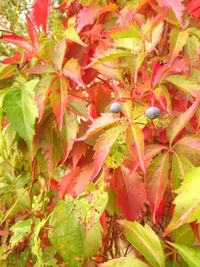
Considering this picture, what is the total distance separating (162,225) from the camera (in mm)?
1009

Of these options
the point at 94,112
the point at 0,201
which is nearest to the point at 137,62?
the point at 94,112

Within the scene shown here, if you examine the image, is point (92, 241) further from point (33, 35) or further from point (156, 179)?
point (33, 35)

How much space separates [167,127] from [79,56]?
302 millimetres

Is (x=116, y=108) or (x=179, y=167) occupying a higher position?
(x=116, y=108)

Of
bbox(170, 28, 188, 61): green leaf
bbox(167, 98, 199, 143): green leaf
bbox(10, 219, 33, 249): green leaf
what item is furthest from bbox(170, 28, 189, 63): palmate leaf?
bbox(10, 219, 33, 249): green leaf

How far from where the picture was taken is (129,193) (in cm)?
84

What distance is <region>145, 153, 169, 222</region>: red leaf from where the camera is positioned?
2.49 ft

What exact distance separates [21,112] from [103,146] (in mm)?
243

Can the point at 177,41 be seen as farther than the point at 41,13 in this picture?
No

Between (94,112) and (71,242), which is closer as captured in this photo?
(71,242)

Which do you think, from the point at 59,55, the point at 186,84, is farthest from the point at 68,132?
the point at 186,84

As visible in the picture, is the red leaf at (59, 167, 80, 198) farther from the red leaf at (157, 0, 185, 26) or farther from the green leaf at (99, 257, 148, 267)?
the red leaf at (157, 0, 185, 26)

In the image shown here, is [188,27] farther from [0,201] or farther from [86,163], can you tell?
[0,201]

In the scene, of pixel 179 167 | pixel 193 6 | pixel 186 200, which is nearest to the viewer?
pixel 186 200
